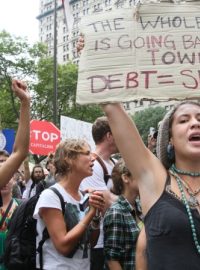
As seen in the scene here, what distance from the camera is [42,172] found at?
7785 millimetres

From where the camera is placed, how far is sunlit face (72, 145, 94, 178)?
3.43 m

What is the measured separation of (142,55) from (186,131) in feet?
1.55

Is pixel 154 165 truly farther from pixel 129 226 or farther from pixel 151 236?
pixel 129 226

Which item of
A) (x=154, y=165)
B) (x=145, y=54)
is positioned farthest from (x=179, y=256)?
(x=145, y=54)

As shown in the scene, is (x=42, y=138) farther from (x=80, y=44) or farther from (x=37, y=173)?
(x=80, y=44)

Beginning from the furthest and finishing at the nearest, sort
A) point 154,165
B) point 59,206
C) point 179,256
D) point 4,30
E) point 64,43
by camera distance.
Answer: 1. point 64,43
2. point 4,30
3. point 59,206
4. point 154,165
5. point 179,256

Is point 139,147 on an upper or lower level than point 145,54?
lower

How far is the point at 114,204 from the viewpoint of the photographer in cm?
338

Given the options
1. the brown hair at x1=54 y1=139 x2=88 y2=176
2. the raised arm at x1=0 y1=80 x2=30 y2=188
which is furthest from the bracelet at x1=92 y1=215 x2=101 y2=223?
the raised arm at x1=0 y1=80 x2=30 y2=188

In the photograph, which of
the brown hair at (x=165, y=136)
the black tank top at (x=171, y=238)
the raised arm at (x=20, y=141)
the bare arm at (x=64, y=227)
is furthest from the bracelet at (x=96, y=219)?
the black tank top at (x=171, y=238)

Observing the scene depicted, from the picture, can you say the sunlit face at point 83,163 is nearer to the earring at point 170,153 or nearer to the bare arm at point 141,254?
the bare arm at point 141,254

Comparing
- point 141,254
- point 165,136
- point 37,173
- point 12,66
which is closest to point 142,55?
point 165,136

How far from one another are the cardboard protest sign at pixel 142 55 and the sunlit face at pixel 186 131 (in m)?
0.11

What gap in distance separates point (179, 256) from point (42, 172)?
5839 millimetres
